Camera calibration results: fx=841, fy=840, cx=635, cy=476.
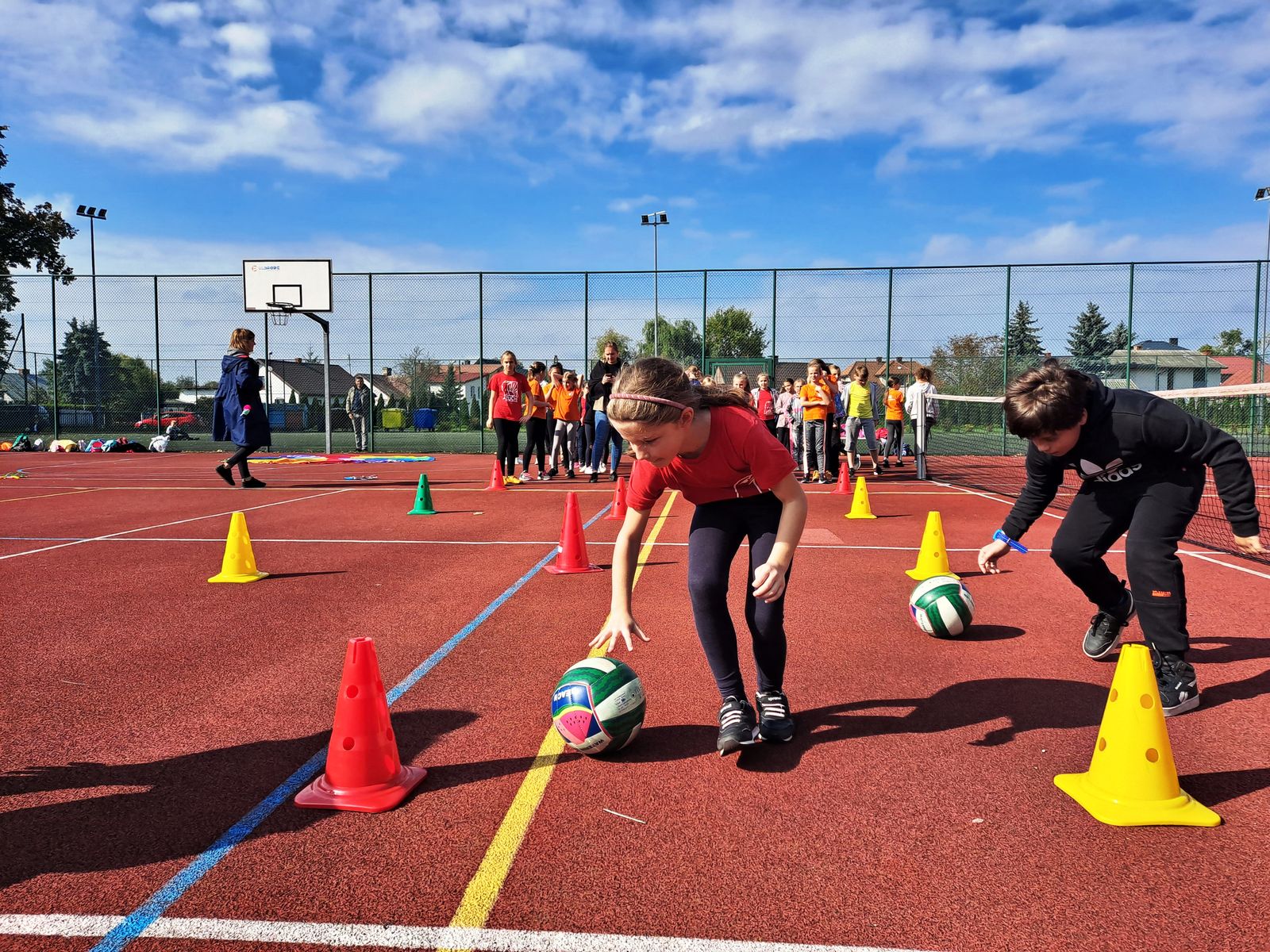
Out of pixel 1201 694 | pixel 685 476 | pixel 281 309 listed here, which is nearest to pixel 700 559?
pixel 685 476

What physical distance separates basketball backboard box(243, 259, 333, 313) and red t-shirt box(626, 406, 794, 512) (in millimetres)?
23421

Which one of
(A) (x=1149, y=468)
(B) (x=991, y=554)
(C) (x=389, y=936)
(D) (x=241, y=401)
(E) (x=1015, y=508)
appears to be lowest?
(C) (x=389, y=936)

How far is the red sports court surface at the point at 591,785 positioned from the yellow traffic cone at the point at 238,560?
21cm

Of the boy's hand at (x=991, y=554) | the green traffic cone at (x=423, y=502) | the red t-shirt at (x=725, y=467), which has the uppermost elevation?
the red t-shirt at (x=725, y=467)

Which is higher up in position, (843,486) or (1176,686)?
(843,486)

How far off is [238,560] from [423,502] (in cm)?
398

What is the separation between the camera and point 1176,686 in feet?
12.3

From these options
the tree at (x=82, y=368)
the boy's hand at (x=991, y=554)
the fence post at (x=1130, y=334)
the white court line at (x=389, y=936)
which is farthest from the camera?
the tree at (x=82, y=368)

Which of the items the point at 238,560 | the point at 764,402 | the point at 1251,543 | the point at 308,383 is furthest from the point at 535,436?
the point at 308,383

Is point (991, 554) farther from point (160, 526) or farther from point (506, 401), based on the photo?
point (506, 401)

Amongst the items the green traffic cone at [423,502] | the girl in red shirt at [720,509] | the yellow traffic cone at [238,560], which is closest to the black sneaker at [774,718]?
the girl in red shirt at [720,509]

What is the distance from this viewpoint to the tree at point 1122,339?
21.8m

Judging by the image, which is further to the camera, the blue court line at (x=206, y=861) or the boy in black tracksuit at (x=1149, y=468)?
the boy in black tracksuit at (x=1149, y=468)

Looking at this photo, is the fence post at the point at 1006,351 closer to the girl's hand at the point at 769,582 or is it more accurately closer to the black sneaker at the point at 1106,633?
the black sneaker at the point at 1106,633
